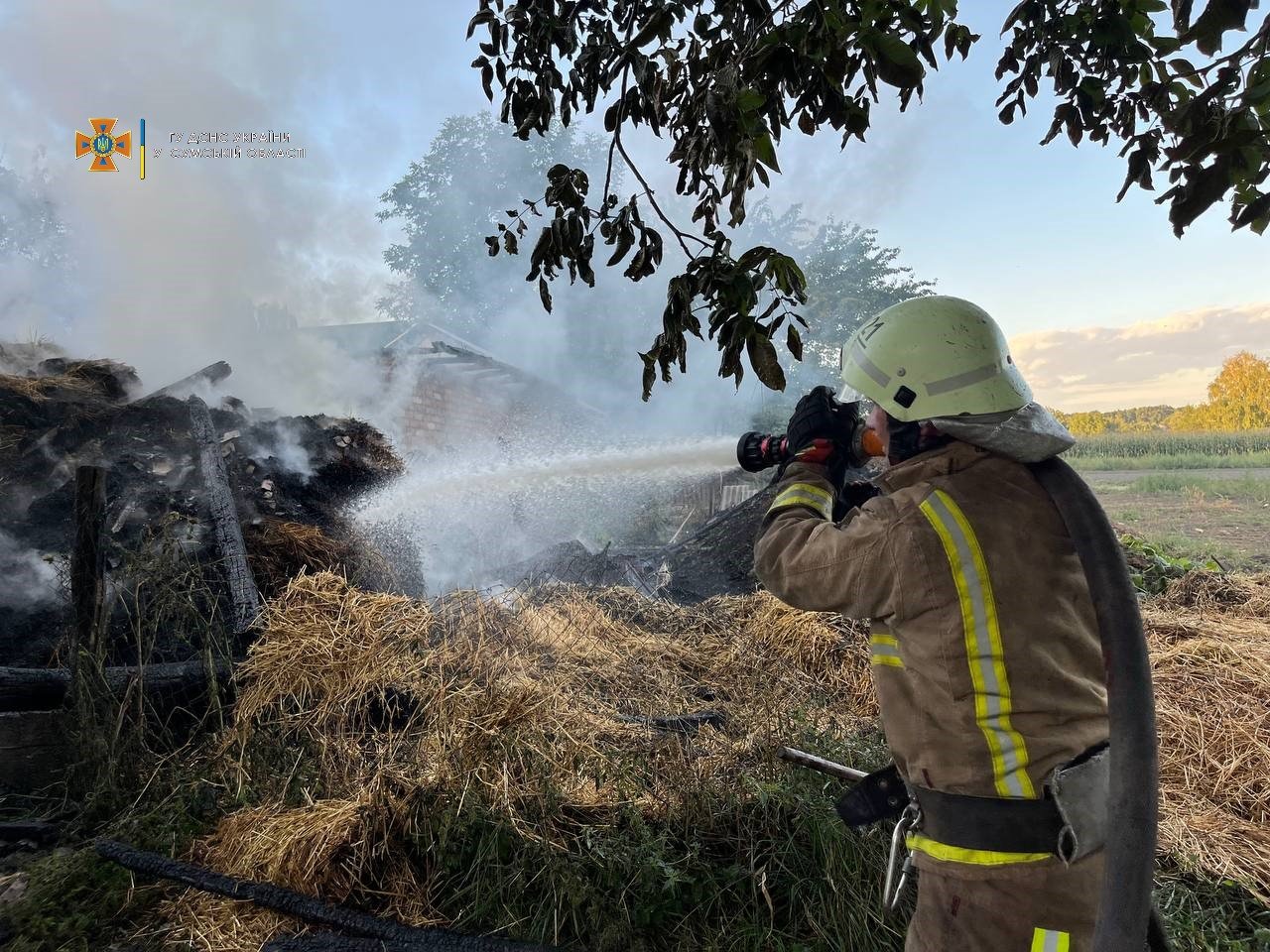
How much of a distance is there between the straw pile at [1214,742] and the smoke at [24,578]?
6808 millimetres

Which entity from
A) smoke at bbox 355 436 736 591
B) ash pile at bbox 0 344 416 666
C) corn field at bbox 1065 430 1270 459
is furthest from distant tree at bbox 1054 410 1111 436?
ash pile at bbox 0 344 416 666

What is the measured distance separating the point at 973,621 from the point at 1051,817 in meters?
0.42

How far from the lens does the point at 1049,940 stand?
150 centimetres

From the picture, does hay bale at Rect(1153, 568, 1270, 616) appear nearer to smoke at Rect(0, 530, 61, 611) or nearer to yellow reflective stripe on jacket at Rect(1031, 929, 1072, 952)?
yellow reflective stripe on jacket at Rect(1031, 929, 1072, 952)

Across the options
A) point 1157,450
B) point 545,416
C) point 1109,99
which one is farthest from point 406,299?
point 1109,99

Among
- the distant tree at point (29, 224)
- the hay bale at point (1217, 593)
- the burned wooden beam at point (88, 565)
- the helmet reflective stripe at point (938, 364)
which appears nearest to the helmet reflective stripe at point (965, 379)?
the helmet reflective stripe at point (938, 364)

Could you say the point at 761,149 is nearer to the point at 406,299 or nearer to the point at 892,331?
the point at 892,331

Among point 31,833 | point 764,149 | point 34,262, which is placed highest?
point 34,262

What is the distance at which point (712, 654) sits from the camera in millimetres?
5418

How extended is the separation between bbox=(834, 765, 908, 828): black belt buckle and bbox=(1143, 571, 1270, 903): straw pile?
216 cm

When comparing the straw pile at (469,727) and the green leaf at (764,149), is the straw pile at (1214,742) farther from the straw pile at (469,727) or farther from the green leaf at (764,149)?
the green leaf at (764,149)

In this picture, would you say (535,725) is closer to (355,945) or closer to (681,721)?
(681,721)

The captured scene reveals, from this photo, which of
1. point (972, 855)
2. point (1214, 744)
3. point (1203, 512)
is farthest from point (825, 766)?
point (1203, 512)

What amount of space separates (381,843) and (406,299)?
27228 mm
